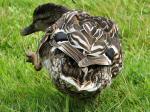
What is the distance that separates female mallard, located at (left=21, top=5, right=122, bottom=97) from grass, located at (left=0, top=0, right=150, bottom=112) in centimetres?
47

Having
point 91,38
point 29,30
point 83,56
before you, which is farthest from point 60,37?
point 29,30

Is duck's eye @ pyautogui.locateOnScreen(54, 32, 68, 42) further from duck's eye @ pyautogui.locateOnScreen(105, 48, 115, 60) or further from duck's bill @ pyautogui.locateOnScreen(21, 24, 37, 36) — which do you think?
duck's bill @ pyautogui.locateOnScreen(21, 24, 37, 36)

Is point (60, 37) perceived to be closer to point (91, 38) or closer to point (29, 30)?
point (91, 38)

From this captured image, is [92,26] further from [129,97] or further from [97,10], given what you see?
[97,10]

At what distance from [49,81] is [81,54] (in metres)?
1.46

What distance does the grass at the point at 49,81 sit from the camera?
6164 mm

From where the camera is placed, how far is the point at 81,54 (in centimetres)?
519

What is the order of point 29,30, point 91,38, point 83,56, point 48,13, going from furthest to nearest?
point 29,30, point 48,13, point 91,38, point 83,56

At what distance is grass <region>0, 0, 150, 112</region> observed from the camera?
243 inches

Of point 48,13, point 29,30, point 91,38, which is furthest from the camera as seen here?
point 29,30

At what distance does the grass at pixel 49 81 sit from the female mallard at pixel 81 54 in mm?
469

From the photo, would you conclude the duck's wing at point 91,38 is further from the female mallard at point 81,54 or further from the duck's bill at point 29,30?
the duck's bill at point 29,30

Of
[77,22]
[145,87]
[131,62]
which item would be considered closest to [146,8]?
[131,62]

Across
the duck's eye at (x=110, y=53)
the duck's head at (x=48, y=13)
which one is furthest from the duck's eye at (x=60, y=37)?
the duck's head at (x=48, y=13)
